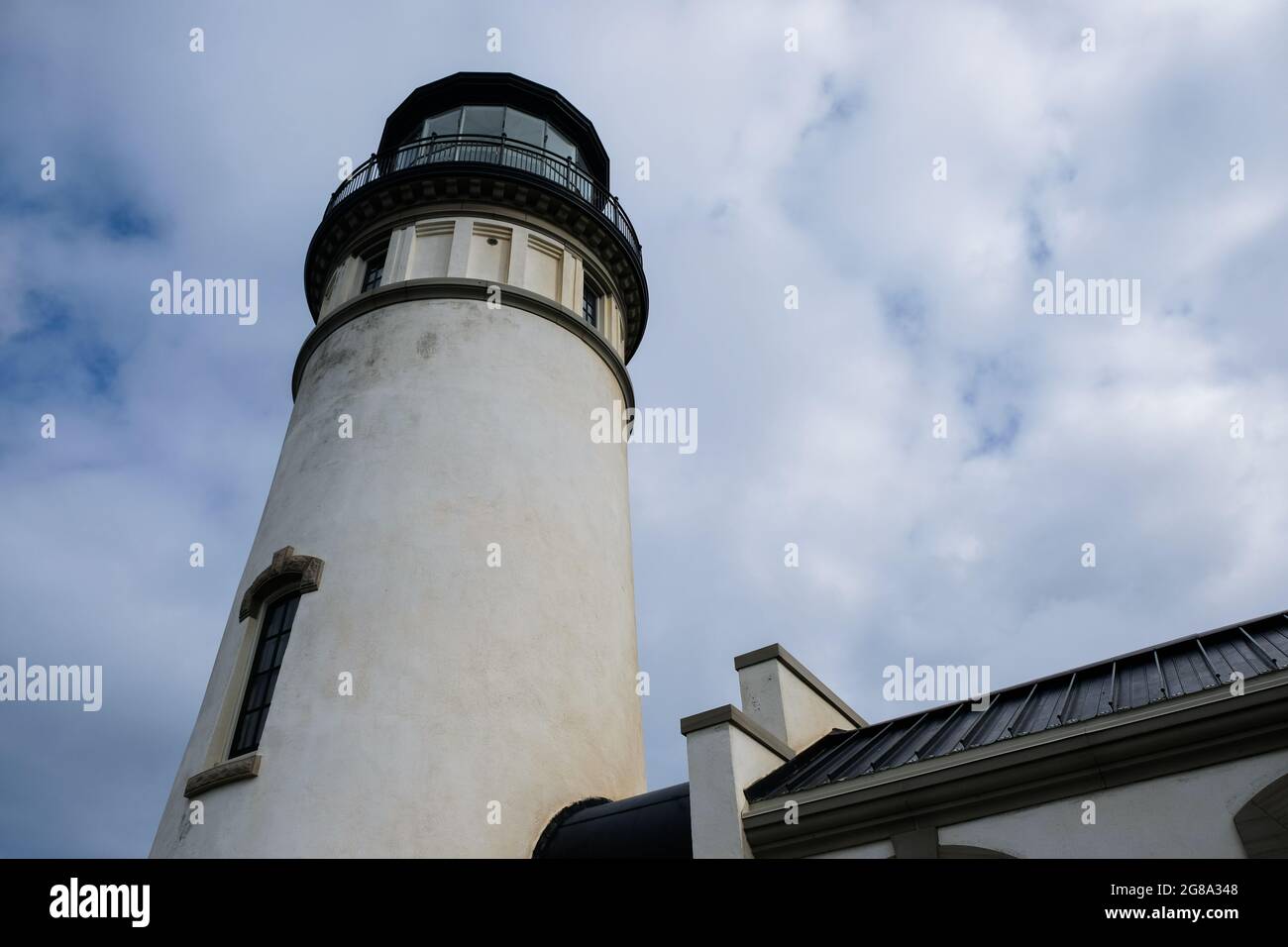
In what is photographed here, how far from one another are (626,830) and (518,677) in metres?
2.91

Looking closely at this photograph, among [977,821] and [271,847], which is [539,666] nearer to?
[271,847]

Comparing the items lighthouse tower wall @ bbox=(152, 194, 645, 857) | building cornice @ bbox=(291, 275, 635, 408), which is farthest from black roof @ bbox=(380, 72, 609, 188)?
building cornice @ bbox=(291, 275, 635, 408)

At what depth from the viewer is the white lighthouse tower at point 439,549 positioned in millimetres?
12500

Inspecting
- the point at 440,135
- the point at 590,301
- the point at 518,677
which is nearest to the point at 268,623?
the point at 518,677

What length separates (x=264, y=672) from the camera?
14086mm

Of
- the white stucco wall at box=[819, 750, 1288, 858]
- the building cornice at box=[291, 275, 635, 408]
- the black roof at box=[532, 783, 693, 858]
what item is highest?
the building cornice at box=[291, 275, 635, 408]

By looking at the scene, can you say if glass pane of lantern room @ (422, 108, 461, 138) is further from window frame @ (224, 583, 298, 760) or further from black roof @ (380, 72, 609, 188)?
window frame @ (224, 583, 298, 760)

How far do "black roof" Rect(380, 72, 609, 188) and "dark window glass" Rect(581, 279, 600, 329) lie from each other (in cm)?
500

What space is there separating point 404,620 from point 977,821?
26.7ft

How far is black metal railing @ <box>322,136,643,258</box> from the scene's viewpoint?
70.0 feet

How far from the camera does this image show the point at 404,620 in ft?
45.2
